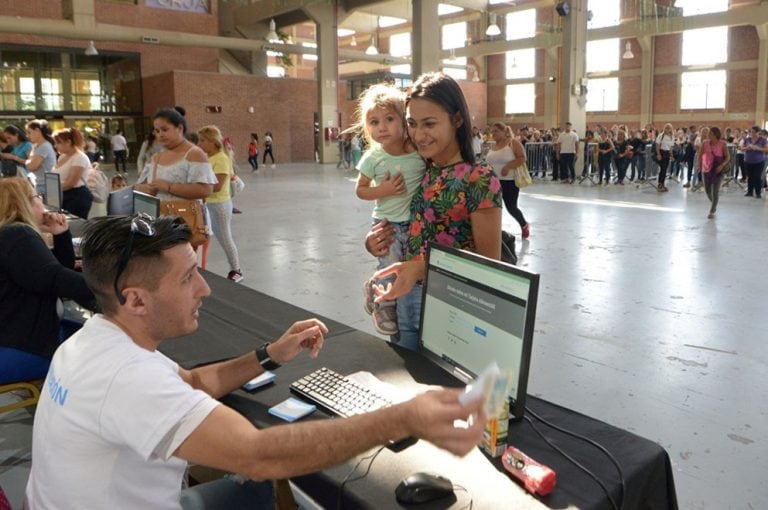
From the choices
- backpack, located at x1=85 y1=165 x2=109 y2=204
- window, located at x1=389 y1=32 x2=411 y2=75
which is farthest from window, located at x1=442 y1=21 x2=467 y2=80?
backpack, located at x1=85 y1=165 x2=109 y2=204

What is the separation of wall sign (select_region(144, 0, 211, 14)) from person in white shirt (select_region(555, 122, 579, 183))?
1566 centimetres

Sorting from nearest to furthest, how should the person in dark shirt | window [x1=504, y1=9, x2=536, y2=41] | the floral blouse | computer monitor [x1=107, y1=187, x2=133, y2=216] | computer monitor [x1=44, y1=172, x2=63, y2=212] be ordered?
the floral blouse → the person in dark shirt → computer monitor [x1=107, y1=187, x2=133, y2=216] → computer monitor [x1=44, y1=172, x2=63, y2=212] → window [x1=504, y1=9, x2=536, y2=41]

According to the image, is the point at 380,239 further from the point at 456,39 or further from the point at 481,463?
the point at 456,39

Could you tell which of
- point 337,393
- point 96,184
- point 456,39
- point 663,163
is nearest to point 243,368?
point 337,393

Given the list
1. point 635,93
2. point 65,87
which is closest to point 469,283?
point 65,87

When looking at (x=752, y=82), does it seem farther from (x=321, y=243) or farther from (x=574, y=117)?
(x=321, y=243)

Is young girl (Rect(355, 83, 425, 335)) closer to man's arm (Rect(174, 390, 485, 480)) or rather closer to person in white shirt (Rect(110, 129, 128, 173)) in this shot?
man's arm (Rect(174, 390, 485, 480))

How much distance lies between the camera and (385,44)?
31.6 meters

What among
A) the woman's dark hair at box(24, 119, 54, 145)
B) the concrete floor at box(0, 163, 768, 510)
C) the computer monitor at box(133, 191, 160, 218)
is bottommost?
the concrete floor at box(0, 163, 768, 510)

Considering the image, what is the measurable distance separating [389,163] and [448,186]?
0.62m

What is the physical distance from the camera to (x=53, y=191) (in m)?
5.36

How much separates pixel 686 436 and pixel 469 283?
177cm

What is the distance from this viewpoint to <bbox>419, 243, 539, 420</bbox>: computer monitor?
1.38m

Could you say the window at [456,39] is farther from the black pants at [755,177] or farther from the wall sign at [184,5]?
the black pants at [755,177]
